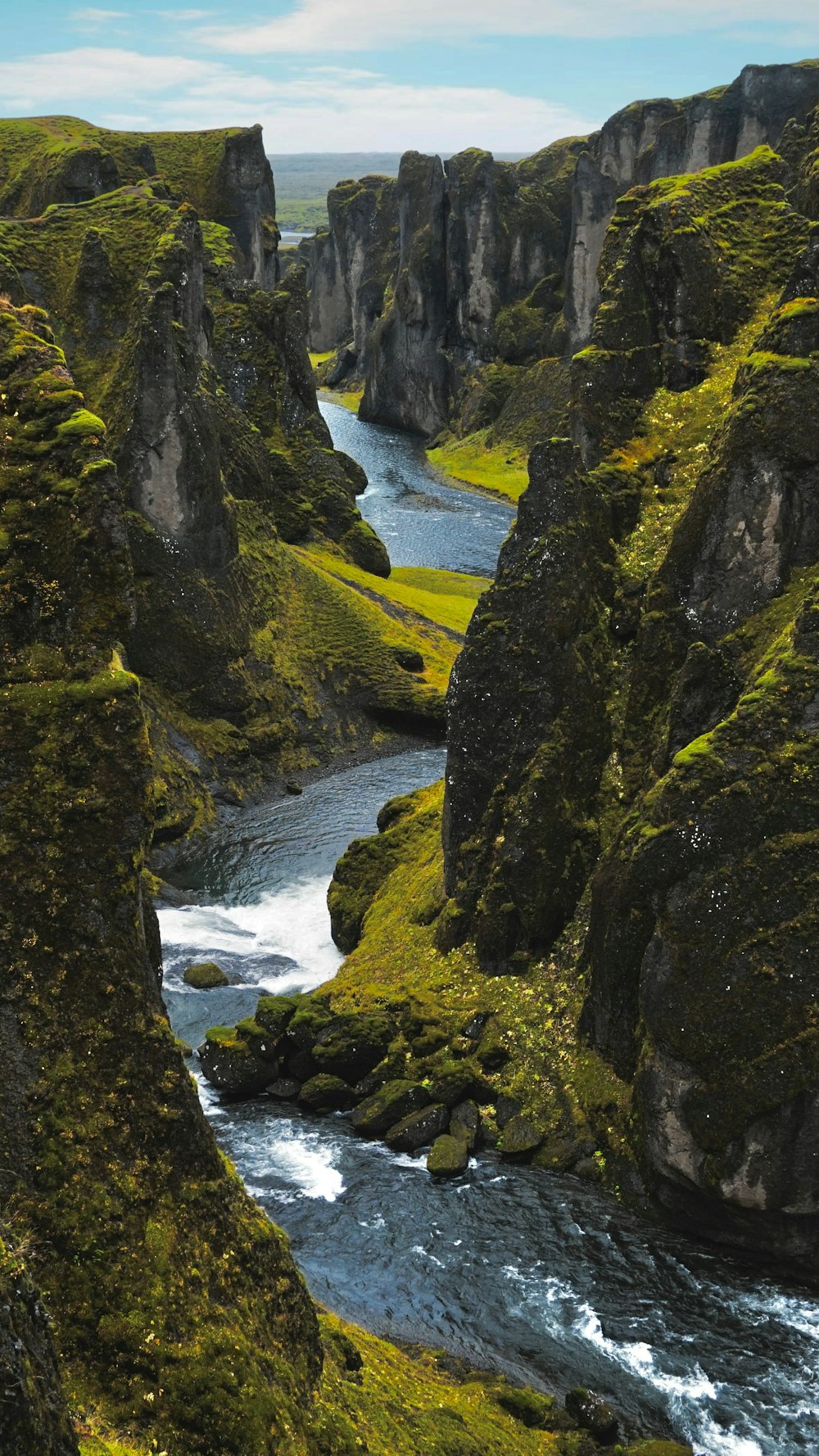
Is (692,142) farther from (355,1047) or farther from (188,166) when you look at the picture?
(355,1047)

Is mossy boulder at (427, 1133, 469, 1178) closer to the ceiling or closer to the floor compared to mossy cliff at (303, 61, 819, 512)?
closer to the floor

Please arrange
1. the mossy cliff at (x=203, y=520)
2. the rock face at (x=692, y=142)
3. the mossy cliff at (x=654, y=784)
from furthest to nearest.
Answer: the rock face at (x=692, y=142)
the mossy cliff at (x=203, y=520)
the mossy cliff at (x=654, y=784)

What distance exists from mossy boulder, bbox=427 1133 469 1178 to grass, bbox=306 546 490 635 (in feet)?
181

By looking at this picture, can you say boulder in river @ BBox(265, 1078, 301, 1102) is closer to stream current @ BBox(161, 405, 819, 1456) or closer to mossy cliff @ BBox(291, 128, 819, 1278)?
stream current @ BBox(161, 405, 819, 1456)

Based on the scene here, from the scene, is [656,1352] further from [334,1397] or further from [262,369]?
[262,369]

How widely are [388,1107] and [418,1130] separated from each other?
132 centimetres

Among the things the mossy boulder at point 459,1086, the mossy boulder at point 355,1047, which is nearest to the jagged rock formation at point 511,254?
the mossy boulder at point 355,1047

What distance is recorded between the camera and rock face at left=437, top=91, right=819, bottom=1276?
102ft

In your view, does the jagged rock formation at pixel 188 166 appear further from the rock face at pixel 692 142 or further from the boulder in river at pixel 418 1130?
Answer: the boulder in river at pixel 418 1130

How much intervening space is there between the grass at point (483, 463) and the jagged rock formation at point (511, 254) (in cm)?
249

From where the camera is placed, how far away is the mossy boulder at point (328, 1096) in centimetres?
3962

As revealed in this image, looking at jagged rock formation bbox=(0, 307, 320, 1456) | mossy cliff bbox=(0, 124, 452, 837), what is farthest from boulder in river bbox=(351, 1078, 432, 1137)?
mossy cliff bbox=(0, 124, 452, 837)

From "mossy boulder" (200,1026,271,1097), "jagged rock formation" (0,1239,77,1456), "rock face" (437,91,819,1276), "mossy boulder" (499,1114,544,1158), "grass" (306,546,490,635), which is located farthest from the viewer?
"grass" (306,546,490,635)

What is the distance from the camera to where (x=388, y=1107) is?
3800 cm
